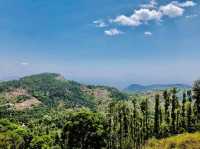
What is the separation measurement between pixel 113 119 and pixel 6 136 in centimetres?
5151

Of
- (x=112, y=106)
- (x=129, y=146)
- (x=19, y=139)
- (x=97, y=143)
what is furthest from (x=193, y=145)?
(x=19, y=139)

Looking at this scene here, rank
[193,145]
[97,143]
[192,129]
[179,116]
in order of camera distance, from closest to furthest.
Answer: [193,145] → [97,143] → [192,129] → [179,116]

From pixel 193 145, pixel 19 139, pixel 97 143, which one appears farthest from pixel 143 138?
pixel 193 145

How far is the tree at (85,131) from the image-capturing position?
13462cm

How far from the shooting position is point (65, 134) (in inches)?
5576

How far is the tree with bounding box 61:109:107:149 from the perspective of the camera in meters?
135

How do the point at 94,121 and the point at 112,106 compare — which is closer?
the point at 94,121

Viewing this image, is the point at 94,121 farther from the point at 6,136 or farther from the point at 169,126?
the point at 6,136

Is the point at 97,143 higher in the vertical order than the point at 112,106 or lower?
lower

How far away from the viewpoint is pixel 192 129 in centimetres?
15175

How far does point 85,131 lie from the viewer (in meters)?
136

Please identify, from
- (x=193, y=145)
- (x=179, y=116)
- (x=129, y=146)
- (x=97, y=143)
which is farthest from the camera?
(x=179, y=116)

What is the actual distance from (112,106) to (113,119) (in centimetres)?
796

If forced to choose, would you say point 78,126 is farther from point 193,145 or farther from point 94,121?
point 193,145
